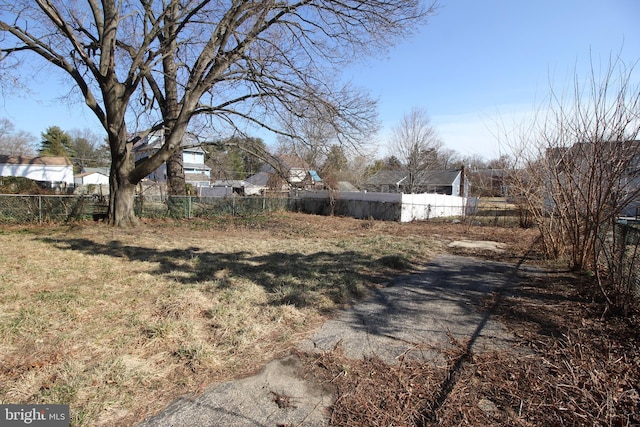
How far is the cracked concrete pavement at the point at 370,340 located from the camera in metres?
2.31

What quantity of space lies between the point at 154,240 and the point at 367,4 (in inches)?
367

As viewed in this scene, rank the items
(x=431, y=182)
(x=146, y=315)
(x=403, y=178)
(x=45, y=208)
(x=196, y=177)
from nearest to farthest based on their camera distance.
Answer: (x=146, y=315), (x=45, y=208), (x=403, y=178), (x=431, y=182), (x=196, y=177)

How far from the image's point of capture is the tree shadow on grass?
16.5 ft

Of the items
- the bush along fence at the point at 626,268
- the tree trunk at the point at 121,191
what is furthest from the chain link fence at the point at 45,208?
the bush along fence at the point at 626,268

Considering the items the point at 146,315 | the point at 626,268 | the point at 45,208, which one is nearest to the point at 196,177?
the point at 45,208

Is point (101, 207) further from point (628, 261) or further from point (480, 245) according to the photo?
point (628, 261)

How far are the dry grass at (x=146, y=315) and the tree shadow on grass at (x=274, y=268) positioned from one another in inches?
0.9

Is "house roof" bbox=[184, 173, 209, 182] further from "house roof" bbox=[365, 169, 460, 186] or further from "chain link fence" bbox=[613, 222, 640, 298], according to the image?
"chain link fence" bbox=[613, 222, 640, 298]

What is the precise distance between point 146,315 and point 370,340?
2.52 meters

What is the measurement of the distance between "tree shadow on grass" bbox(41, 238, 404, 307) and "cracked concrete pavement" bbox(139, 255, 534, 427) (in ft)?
2.00

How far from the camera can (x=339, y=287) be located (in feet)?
17.3

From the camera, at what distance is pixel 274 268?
6348 mm

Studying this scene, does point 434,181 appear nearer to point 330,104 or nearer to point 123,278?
point 330,104

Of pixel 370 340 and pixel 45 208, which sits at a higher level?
pixel 45 208
